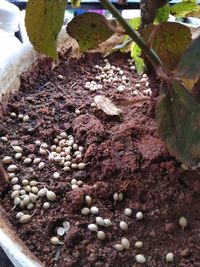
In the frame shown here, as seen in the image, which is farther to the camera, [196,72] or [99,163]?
[99,163]

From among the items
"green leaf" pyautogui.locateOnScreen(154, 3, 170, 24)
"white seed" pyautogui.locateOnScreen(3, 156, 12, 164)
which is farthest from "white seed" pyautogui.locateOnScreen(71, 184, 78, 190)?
"green leaf" pyautogui.locateOnScreen(154, 3, 170, 24)

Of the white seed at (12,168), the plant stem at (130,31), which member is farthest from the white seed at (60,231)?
the plant stem at (130,31)

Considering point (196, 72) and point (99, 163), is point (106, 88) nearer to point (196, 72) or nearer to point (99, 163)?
point (99, 163)

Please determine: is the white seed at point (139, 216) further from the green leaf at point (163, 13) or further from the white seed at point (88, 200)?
the green leaf at point (163, 13)

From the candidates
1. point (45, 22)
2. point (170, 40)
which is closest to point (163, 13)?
point (170, 40)

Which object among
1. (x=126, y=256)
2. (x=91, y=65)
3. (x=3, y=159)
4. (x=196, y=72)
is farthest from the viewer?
(x=91, y=65)

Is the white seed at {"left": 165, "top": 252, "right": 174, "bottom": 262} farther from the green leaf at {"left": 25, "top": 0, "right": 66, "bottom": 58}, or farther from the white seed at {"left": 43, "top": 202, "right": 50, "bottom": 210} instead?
the green leaf at {"left": 25, "top": 0, "right": 66, "bottom": 58}

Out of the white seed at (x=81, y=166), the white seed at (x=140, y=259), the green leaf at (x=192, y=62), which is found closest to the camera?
the green leaf at (x=192, y=62)

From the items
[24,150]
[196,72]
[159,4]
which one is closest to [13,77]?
[24,150]
